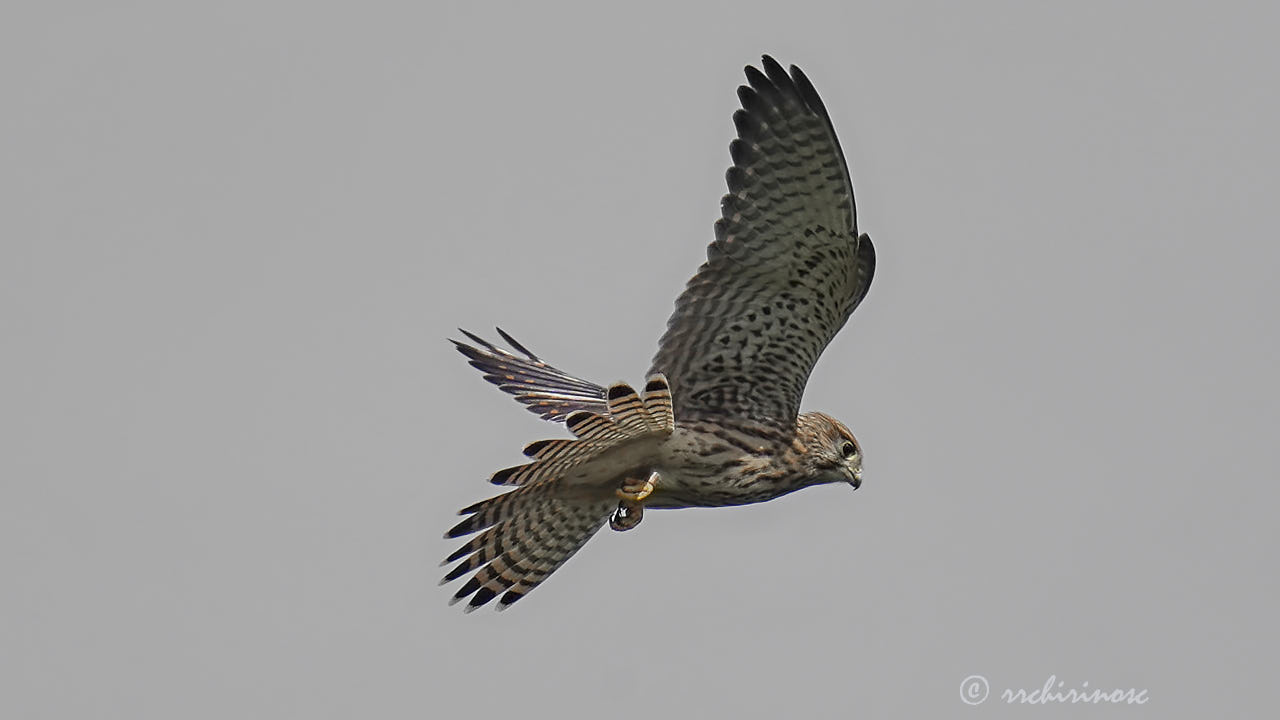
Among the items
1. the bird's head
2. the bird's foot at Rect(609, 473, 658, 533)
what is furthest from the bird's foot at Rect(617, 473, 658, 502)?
the bird's head

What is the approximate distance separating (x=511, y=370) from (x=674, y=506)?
1333 mm

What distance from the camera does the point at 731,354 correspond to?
1166cm

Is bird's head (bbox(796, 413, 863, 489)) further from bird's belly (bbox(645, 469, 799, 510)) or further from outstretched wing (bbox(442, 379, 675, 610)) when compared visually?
outstretched wing (bbox(442, 379, 675, 610))

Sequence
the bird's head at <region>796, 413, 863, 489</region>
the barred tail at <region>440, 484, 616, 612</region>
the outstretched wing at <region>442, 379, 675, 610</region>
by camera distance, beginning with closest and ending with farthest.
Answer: the outstretched wing at <region>442, 379, 675, 610</region>
the barred tail at <region>440, 484, 616, 612</region>
the bird's head at <region>796, 413, 863, 489</region>

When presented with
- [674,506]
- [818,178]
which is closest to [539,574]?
[674,506]

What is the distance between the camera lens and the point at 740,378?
38.5ft

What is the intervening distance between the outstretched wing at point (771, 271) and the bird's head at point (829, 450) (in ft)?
0.54

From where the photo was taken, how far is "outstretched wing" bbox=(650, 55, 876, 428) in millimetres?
11227

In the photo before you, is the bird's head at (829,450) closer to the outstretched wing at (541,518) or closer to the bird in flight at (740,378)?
the bird in flight at (740,378)

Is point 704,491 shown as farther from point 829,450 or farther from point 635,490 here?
point 829,450

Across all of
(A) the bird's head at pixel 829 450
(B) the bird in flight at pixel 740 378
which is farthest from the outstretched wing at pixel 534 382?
(A) the bird's head at pixel 829 450

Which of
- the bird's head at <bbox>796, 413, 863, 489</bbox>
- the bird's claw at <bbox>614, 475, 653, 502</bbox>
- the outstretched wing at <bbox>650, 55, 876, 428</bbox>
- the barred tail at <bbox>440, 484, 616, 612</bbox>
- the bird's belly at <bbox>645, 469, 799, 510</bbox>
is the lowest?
the barred tail at <bbox>440, 484, 616, 612</bbox>

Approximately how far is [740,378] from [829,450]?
637mm

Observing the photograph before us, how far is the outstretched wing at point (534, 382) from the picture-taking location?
12.1m
